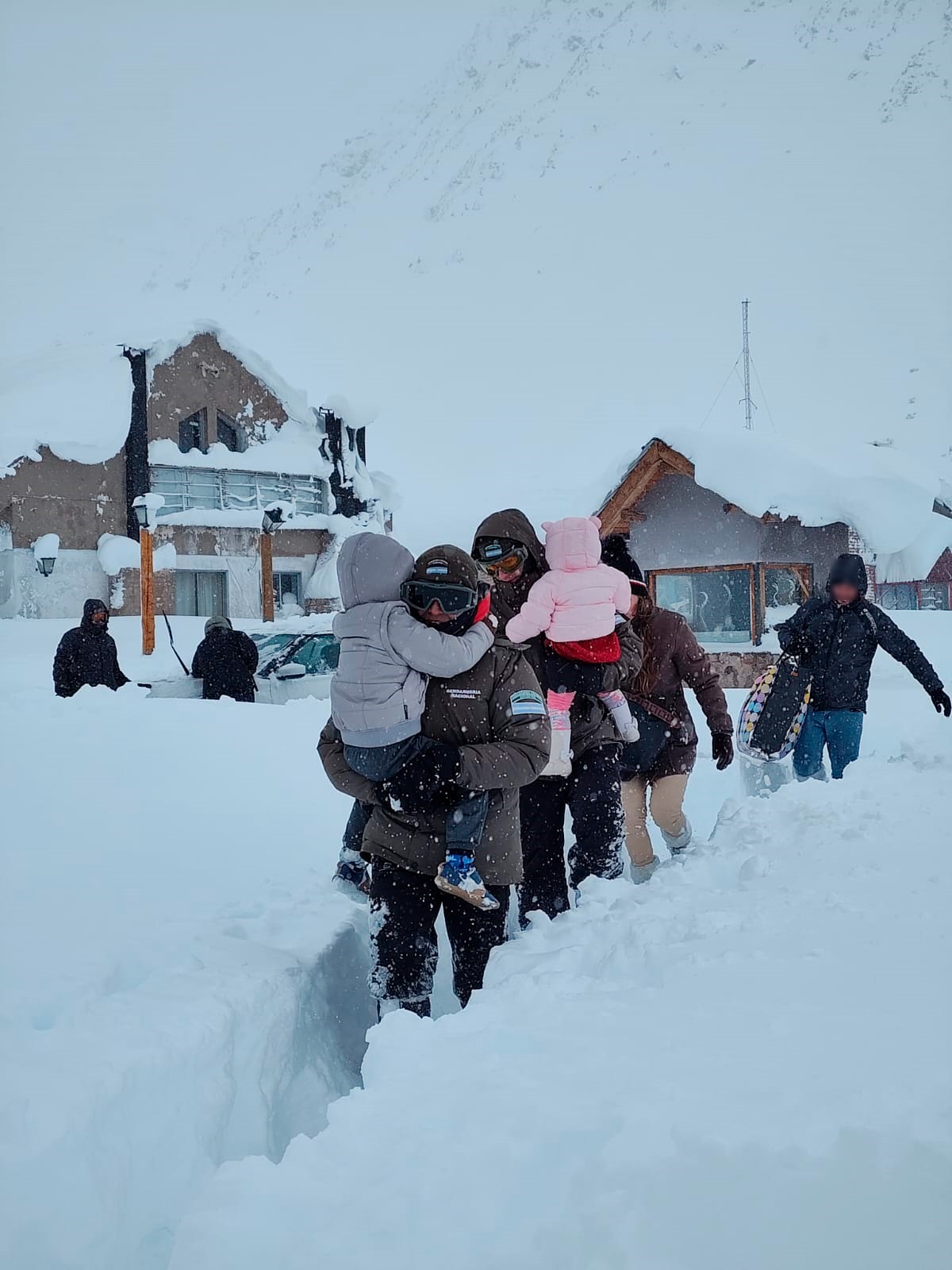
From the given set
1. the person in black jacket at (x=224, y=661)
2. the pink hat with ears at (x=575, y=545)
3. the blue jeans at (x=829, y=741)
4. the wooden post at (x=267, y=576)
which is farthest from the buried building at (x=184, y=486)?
the pink hat with ears at (x=575, y=545)

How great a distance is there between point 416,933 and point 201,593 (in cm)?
2044

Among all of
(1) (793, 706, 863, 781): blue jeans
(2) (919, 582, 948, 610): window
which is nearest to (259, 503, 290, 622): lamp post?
(1) (793, 706, 863, 781): blue jeans

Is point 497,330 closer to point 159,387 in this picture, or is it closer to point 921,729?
point 159,387

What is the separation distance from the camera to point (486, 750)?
9.25 feet

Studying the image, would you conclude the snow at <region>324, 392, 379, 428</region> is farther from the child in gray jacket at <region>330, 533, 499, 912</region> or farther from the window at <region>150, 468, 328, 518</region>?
the child in gray jacket at <region>330, 533, 499, 912</region>

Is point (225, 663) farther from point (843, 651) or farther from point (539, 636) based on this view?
point (843, 651)

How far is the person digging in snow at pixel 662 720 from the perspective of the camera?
4.63m

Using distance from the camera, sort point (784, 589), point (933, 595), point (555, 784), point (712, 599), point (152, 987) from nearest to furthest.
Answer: point (152, 987), point (555, 784), point (784, 589), point (712, 599), point (933, 595)

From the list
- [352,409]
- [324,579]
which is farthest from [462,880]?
[352,409]

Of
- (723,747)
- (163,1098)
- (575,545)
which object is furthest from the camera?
(723,747)

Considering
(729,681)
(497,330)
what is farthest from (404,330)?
(729,681)

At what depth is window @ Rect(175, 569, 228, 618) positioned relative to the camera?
2178 centimetres

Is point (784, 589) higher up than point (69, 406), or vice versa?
point (69, 406)

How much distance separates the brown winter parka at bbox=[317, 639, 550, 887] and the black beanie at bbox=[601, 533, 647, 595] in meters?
1.55
